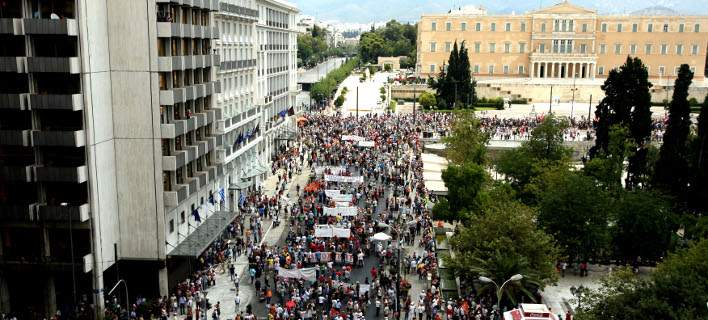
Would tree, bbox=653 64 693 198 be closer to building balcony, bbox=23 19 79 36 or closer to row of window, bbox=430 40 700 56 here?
building balcony, bbox=23 19 79 36

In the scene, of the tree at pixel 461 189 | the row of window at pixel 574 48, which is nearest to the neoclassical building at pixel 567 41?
the row of window at pixel 574 48

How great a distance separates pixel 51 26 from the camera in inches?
1222

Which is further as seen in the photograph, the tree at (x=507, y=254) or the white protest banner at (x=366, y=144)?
the white protest banner at (x=366, y=144)

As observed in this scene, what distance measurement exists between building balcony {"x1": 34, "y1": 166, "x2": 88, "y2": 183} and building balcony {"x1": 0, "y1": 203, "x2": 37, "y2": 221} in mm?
1426

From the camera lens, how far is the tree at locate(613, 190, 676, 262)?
4072 centimetres

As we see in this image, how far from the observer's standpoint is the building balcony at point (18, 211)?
32.7m

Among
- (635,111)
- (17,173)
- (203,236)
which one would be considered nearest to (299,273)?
(203,236)

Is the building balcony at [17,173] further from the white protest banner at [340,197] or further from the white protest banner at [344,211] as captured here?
the white protest banner at [340,197]

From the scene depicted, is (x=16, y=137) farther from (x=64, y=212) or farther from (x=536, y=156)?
(x=536, y=156)

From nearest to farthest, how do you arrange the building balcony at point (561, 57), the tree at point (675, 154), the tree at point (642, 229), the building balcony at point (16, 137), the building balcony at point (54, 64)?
the building balcony at point (54, 64) → the building balcony at point (16, 137) → the tree at point (642, 229) → the tree at point (675, 154) → the building balcony at point (561, 57)

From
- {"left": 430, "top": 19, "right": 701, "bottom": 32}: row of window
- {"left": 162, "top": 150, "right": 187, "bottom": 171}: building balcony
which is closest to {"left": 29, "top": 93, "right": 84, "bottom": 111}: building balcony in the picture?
{"left": 162, "top": 150, "right": 187, "bottom": 171}: building balcony

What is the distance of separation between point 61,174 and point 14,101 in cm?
395

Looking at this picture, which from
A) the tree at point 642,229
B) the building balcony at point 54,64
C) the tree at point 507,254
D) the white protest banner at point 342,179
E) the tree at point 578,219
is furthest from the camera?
the white protest banner at point 342,179

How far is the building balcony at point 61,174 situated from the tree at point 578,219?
2469 cm
